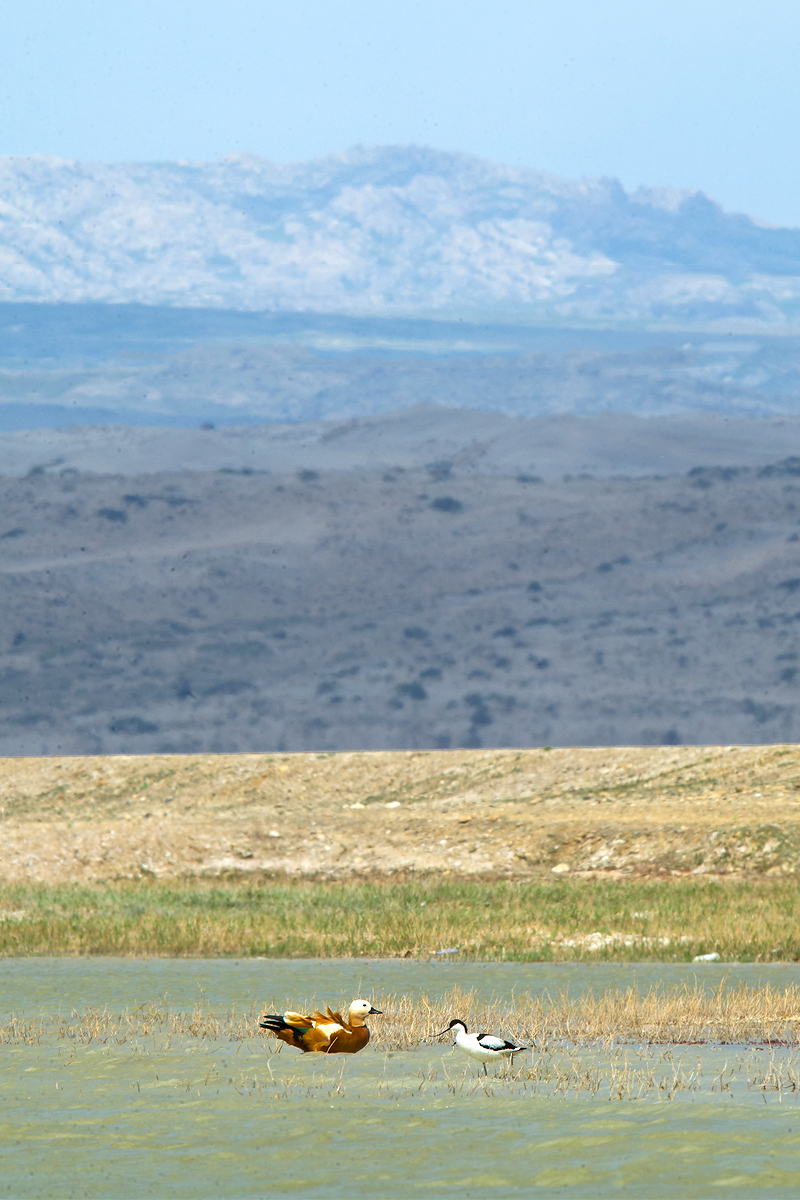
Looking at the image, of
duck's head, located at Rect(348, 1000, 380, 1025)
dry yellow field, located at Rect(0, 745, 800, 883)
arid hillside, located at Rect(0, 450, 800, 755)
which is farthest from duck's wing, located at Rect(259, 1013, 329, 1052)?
arid hillside, located at Rect(0, 450, 800, 755)

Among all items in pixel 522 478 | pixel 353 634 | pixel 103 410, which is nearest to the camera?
pixel 353 634

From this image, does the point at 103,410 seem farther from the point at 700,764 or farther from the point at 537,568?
the point at 700,764

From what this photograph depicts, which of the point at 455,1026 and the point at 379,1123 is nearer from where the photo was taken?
the point at 379,1123

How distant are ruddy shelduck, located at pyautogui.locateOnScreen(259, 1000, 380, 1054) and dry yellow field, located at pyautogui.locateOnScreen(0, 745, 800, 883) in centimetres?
2152

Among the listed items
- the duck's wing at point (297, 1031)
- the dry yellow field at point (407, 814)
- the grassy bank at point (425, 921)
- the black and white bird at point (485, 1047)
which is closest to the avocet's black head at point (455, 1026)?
the black and white bird at point (485, 1047)

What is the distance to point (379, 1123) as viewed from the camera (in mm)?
12875

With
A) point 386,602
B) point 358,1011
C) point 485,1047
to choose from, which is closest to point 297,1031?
point 358,1011

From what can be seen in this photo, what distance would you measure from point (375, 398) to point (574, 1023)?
353ft

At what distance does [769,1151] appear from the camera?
11.7 meters

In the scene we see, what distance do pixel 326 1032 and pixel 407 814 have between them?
30.0 metres

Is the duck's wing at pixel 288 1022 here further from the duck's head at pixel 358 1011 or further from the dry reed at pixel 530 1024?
the dry reed at pixel 530 1024

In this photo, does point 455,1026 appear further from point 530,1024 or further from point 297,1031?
point 530,1024

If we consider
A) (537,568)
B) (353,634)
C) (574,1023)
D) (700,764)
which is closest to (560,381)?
(537,568)

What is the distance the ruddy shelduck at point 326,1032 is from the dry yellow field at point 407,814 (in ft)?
70.6
